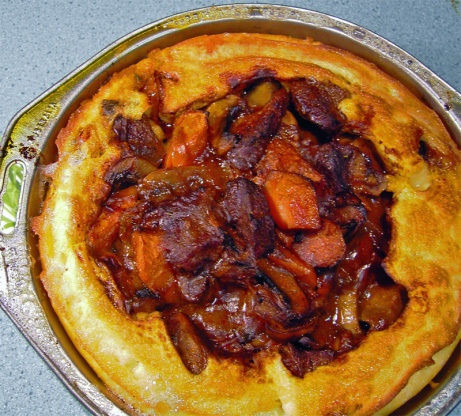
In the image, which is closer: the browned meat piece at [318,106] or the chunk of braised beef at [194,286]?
the chunk of braised beef at [194,286]

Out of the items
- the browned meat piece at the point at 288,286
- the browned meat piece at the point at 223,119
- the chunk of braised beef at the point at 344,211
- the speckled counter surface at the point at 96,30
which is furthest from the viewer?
the speckled counter surface at the point at 96,30

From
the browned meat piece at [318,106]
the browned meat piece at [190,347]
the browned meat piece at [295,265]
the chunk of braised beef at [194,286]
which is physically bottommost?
the browned meat piece at [190,347]

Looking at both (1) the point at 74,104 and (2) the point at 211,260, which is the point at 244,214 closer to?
(2) the point at 211,260

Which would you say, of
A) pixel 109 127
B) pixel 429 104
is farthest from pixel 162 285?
pixel 429 104

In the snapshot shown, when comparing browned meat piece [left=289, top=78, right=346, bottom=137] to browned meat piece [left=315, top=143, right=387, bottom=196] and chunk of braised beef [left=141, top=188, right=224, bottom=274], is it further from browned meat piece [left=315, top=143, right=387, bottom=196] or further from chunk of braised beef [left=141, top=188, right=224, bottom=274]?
chunk of braised beef [left=141, top=188, right=224, bottom=274]

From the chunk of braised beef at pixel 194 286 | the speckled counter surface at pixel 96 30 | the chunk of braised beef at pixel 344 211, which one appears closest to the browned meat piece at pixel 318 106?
the chunk of braised beef at pixel 344 211

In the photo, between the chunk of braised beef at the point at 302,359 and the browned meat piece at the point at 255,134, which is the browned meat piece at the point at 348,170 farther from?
the chunk of braised beef at the point at 302,359

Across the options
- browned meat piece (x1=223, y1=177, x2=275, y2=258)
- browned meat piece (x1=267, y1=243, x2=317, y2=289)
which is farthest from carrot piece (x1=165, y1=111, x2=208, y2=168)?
browned meat piece (x1=267, y1=243, x2=317, y2=289)
